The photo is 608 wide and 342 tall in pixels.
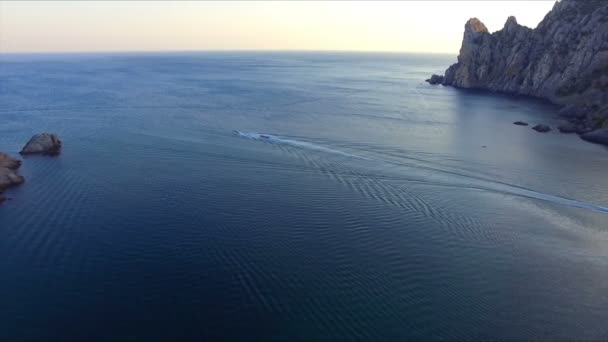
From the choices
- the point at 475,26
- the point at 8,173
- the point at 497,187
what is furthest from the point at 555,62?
the point at 8,173

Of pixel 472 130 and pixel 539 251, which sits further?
pixel 472 130

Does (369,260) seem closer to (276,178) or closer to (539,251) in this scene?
(539,251)

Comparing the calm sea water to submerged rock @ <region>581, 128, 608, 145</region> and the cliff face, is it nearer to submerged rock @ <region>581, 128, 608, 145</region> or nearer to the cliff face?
submerged rock @ <region>581, 128, 608, 145</region>

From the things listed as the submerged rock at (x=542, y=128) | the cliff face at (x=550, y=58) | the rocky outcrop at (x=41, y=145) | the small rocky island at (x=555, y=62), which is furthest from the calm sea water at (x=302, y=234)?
the cliff face at (x=550, y=58)

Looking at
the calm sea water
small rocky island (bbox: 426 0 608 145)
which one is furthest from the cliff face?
the calm sea water

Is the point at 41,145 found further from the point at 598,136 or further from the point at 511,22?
the point at 511,22

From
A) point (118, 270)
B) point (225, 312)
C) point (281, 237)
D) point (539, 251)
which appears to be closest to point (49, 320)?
point (118, 270)

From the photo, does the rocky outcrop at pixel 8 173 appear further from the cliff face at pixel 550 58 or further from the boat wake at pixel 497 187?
the cliff face at pixel 550 58
